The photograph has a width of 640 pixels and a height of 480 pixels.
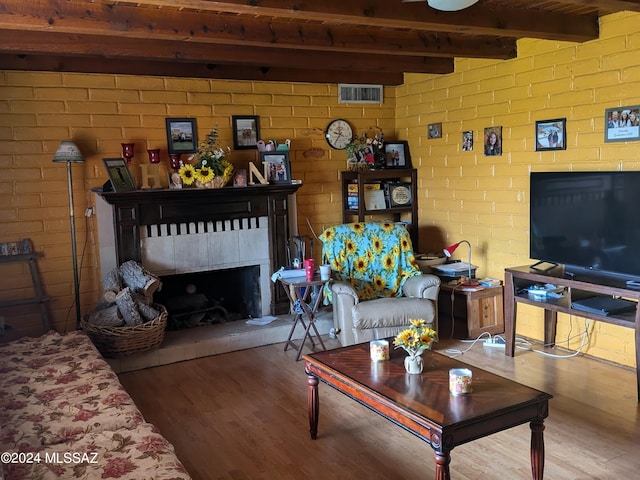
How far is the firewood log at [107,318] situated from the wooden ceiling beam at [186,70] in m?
1.83

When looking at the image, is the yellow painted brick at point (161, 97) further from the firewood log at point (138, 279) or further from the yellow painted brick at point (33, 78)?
the firewood log at point (138, 279)

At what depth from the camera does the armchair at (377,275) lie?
4.41 metres

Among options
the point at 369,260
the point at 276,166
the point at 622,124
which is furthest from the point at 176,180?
the point at 622,124

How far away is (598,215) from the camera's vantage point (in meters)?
3.99

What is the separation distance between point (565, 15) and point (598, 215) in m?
1.34

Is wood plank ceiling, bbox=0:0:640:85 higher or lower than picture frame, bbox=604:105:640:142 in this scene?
→ higher

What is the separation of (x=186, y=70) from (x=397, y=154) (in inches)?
86.0

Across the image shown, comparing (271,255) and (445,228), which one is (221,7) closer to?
(271,255)

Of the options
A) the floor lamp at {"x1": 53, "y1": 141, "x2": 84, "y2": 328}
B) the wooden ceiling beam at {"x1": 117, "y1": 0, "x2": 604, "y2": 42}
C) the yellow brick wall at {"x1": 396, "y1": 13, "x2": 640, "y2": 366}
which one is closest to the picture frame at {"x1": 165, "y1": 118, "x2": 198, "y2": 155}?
the floor lamp at {"x1": 53, "y1": 141, "x2": 84, "y2": 328}

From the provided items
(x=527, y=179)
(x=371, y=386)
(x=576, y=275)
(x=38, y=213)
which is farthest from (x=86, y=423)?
(x=527, y=179)

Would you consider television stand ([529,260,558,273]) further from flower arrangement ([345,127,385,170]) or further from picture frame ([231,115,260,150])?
picture frame ([231,115,260,150])

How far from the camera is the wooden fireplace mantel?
4543mm

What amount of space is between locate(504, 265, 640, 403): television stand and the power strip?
17 centimetres

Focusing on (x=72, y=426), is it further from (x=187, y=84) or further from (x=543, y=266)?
(x=543, y=266)
